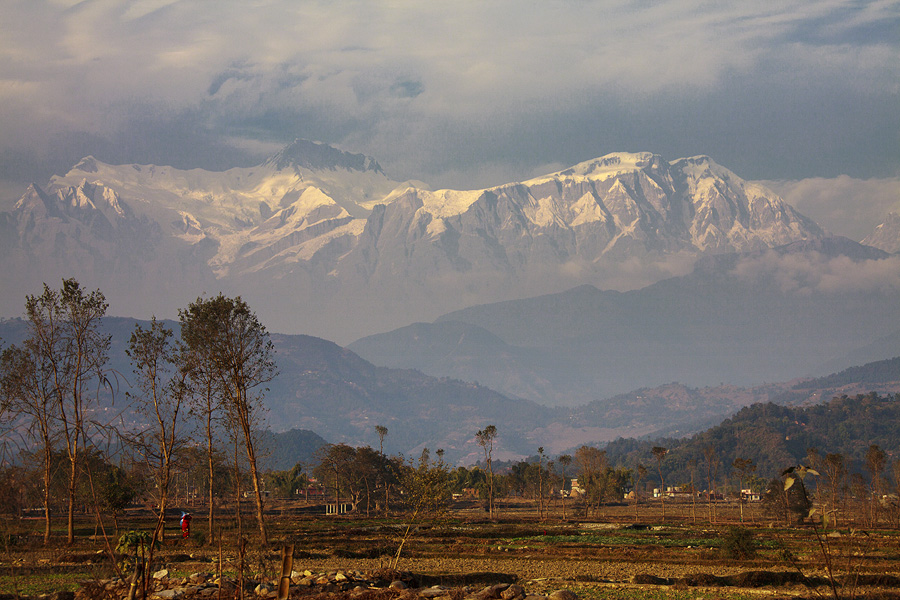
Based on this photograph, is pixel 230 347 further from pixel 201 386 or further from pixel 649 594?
pixel 649 594

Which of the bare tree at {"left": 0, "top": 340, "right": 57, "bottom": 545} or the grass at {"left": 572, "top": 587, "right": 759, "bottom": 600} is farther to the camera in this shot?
the bare tree at {"left": 0, "top": 340, "right": 57, "bottom": 545}

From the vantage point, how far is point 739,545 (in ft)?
158

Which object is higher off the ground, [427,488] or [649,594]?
[427,488]

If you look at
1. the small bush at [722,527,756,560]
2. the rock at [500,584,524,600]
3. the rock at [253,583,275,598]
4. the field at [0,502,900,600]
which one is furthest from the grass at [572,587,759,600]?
the small bush at [722,527,756,560]

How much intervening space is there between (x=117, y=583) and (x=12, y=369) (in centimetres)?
3062

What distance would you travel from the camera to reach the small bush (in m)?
47.9

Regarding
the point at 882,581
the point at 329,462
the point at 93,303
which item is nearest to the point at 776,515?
the point at 329,462

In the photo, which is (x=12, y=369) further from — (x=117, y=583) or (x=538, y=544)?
(x=538, y=544)

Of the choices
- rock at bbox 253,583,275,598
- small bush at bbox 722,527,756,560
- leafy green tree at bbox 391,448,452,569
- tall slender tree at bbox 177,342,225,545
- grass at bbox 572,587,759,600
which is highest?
tall slender tree at bbox 177,342,225,545

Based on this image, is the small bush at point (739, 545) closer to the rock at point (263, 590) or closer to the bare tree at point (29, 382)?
the rock at point (263, 590)

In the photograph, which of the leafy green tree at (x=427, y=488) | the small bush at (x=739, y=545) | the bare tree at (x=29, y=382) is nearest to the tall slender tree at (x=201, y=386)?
the bare tree at (x=29, y=382)

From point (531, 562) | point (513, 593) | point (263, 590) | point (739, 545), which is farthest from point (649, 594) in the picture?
point (739, 545)

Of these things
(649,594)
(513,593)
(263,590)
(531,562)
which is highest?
(263,590)

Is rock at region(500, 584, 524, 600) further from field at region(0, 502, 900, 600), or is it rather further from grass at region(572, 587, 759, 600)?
grass at region(572, 587, 759, 600)
